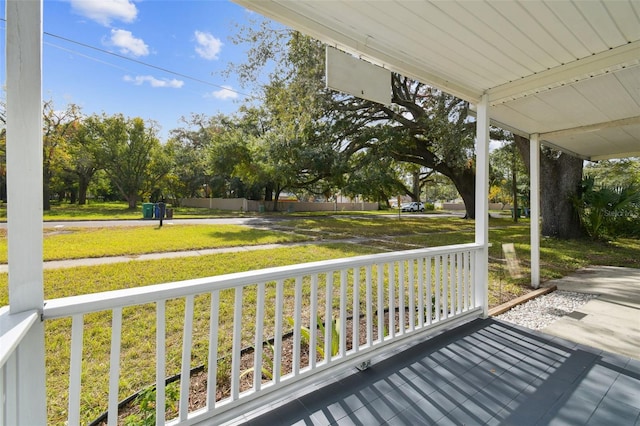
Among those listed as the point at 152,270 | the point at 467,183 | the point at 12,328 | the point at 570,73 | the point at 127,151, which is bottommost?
the point at 152,270

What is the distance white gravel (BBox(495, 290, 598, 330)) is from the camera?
9.11ft

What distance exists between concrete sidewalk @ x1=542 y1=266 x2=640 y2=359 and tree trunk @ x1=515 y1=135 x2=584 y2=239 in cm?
366

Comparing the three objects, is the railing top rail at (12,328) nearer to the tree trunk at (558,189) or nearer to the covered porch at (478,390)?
the covered porch at (478,390)

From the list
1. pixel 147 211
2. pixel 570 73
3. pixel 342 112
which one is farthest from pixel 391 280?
pixel 147 211

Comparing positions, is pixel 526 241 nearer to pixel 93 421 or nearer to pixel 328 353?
pixel 328 353

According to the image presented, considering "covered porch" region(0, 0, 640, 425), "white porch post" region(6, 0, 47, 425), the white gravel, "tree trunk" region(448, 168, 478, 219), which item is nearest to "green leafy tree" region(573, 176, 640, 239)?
the white gravel

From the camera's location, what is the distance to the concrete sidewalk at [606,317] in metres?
2.33

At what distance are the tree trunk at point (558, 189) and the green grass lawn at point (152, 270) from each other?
0.41 metres

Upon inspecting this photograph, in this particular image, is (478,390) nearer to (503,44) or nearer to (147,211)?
(503,44)

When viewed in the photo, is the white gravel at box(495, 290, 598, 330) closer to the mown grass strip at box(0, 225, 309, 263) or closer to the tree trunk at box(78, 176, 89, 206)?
the mown grass strip at box(0, 225, 309, 263)

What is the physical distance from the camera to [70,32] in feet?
14.3

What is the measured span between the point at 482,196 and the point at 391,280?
50.4 inches

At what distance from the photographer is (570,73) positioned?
2234mm

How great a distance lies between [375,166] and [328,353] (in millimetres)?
7734
